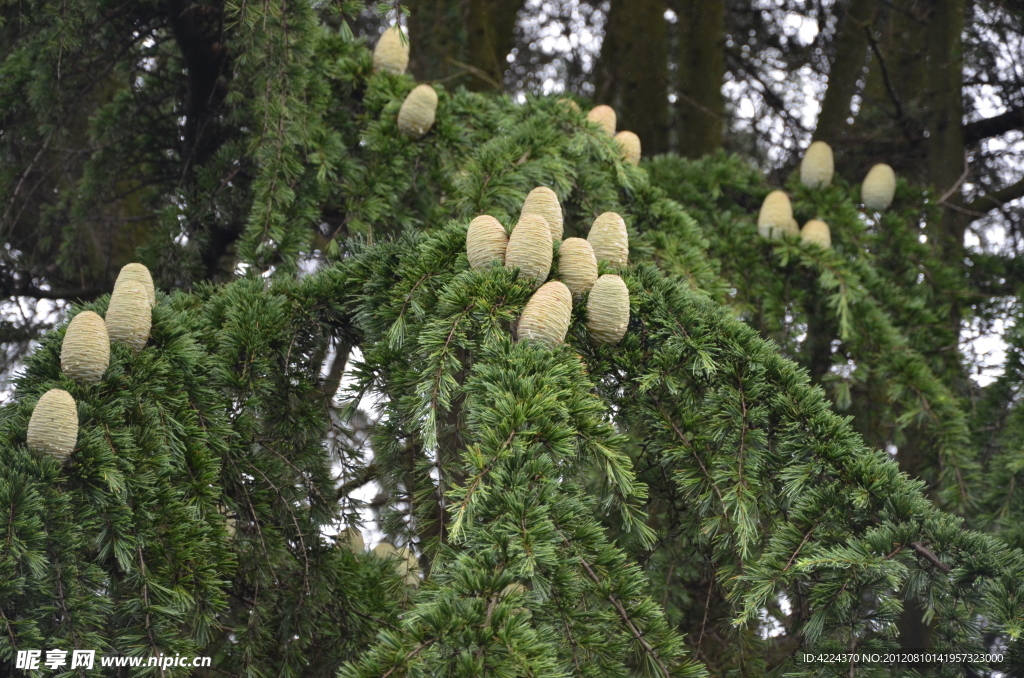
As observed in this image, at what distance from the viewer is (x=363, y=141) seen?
2434 mm

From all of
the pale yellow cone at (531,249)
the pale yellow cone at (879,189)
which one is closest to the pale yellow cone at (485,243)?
the pale yellow cone at (531,249)

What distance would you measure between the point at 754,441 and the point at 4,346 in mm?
2613

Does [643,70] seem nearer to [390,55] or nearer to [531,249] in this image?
[390,55]

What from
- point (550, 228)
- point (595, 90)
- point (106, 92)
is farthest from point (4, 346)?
point (595, 90)

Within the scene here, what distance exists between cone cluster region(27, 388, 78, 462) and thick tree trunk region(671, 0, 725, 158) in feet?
9.62

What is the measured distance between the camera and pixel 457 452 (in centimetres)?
179

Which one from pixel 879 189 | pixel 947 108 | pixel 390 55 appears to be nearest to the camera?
pixel 390 55

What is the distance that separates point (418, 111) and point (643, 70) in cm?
183

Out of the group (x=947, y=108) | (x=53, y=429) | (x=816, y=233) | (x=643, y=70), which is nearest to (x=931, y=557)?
(x=53, y=429)

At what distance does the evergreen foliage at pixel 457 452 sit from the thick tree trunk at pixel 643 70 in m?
1.42

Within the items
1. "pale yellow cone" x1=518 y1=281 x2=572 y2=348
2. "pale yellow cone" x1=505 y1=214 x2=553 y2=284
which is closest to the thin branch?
"pale yellow cone" x1=518 y1=281 x2=572 y2=348

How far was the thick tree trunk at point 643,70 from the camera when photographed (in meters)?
3.85

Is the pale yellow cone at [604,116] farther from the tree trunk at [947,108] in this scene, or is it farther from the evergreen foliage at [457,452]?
the tree trunk at [947,108]

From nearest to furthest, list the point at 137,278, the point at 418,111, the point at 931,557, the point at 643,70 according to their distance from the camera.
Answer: the point at 931,557, the point at 137,278, the point at 418,111, the point at 643,70
